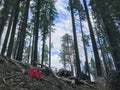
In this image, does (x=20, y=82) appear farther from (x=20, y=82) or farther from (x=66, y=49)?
(x=66, y=49)

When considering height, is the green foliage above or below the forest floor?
above

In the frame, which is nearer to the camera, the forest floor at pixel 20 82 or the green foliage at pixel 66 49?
the forest floor at pixel 20 82

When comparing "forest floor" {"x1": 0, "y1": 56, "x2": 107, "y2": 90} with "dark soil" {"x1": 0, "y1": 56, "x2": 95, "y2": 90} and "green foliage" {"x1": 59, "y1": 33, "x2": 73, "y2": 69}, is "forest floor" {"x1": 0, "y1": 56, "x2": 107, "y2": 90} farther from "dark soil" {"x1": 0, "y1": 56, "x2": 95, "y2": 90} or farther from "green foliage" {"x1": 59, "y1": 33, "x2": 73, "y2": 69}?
"green foliage" {"x1": 59, "y1": 33, "x2": 73, "y2": 69}

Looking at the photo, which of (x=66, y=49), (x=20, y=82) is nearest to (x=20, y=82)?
(x=20, y=82)

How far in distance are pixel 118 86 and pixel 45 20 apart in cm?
2111

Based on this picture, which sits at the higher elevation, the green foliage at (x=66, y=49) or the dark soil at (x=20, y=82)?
the green foliage at (x=66, y=49)

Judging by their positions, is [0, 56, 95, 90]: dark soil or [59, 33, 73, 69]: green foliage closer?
[0, 56, 95, 90]: dark soil

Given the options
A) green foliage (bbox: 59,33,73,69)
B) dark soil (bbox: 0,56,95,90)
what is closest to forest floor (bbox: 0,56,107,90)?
dark soil (bbox: 0,56,95,90)

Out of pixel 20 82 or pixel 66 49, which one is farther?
pixel 66 49

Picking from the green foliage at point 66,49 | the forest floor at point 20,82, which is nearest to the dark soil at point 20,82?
the forest floor at point 20,82

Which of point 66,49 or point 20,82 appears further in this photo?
point 66,49

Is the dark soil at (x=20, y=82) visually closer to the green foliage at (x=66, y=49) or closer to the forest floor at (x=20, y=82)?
the forest floor at (x=20, y=82)

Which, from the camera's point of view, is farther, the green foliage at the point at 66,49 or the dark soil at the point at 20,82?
the green foliage at the point at 66,49

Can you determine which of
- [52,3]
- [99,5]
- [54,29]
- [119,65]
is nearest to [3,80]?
[119,65]
